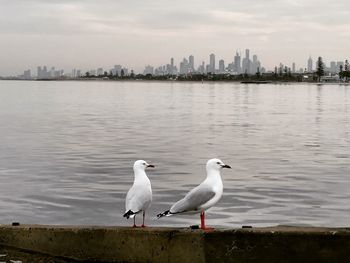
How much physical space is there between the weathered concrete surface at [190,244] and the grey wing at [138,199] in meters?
0.69

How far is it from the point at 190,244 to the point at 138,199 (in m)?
1.26

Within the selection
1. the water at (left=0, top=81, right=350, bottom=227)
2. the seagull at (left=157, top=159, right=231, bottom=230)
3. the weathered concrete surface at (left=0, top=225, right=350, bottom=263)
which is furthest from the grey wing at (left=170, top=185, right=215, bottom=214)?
the water at (left=0, top=81, right=350, bottom=227)

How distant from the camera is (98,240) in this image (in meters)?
8.03

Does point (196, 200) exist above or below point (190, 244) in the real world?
above

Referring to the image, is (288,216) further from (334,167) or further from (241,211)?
(334,167)

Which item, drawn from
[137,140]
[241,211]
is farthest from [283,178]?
[137,140]

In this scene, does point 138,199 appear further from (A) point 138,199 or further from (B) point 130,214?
(B) point 130,214

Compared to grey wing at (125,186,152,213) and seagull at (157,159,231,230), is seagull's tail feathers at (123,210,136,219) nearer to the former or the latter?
grey wing at (125,186,152,213)

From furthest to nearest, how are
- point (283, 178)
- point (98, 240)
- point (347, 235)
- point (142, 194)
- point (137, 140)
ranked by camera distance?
point (137, 140)
point (283, 178)
point (142, 194)
point (98, 240)
point (347, 235)

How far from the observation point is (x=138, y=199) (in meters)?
8.70

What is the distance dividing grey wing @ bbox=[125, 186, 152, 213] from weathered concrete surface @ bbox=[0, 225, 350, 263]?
2.26ft

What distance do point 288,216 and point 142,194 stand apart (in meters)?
6.02

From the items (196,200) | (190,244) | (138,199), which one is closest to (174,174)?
(138,199)

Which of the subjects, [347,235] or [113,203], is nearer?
[347,235]
